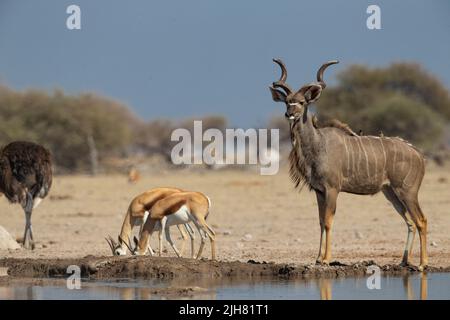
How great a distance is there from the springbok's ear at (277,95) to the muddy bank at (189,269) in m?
1.89

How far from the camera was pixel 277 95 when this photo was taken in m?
11.6

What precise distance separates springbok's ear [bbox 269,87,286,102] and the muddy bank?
1.89m

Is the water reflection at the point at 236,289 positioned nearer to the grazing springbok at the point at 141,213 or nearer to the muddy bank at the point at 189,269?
the muddy bank at the point at 189,269

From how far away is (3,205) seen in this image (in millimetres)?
21812

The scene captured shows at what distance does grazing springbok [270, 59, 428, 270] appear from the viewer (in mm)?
11359

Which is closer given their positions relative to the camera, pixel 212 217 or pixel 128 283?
pixel 128 283

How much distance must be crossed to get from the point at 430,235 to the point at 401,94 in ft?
110

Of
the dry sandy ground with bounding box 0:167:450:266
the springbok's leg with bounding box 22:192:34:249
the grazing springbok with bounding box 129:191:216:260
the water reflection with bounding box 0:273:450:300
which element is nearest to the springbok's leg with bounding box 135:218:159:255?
the grazing springbok with bounding box 129:191:216:260

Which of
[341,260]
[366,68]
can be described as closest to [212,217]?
[341,260]

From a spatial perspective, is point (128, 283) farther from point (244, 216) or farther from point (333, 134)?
point (244, 216)

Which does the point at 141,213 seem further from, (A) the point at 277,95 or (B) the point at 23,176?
(B) the point at 23,176

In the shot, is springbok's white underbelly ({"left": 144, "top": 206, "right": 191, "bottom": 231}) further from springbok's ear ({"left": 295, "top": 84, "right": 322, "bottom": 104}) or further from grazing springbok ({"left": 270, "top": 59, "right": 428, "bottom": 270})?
springbok's ear ({"left": 295, "top": 84, "right": 322, "bottom": 104})
